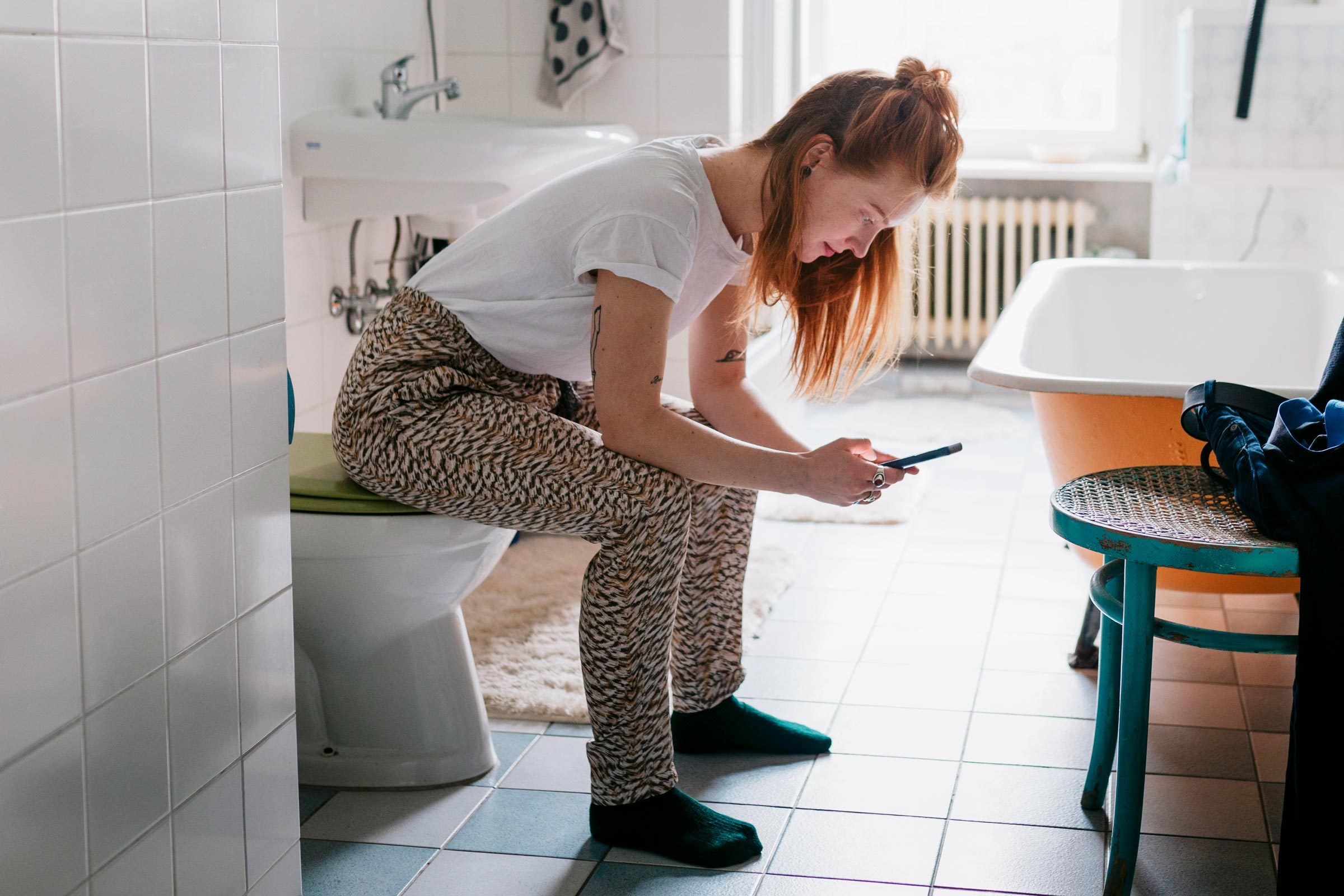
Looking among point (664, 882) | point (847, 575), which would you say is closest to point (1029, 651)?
point (847, 575)

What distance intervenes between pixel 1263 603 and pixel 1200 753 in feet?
2.57

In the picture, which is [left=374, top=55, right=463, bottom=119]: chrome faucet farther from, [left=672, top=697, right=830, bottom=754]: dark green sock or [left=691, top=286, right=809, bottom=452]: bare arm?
[left=672, top=697, right=830, bottom=754]: dark green sock

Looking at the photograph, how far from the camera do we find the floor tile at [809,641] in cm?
237

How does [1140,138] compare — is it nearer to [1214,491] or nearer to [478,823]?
[1214,491]

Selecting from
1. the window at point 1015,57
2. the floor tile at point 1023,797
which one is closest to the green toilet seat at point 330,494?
the floor tile at point 1023,797

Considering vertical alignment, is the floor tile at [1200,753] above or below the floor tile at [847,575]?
below

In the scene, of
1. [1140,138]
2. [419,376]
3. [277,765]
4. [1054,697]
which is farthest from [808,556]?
[1140,138]

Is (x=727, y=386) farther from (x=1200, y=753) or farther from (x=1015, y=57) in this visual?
(x=1015, y=57)

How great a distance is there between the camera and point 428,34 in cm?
326

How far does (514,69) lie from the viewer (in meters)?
3.40

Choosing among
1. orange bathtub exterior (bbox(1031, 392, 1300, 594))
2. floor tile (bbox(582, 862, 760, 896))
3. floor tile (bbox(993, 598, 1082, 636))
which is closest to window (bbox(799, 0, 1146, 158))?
floor tile (bbox(993, 598, 1082, 636))

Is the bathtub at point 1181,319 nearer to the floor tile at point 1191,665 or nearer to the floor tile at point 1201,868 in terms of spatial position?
the floor tile at point 1191,665

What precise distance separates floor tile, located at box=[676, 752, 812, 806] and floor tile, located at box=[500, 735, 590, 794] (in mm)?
140

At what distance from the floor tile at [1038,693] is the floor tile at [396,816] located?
2.75ft
